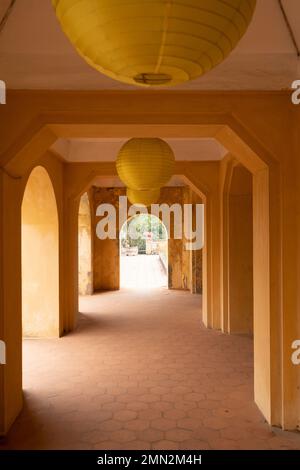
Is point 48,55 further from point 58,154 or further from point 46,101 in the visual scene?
point 58,154

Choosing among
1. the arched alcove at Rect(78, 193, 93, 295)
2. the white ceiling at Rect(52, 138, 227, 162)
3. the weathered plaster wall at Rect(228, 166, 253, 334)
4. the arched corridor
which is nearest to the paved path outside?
the arched corridor

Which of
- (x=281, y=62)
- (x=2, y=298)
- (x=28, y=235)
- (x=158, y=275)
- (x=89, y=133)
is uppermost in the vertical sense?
(x=281, y=62)

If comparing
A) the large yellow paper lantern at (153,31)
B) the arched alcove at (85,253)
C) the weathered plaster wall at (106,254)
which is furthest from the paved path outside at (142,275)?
the large yellow paper lantern at (153,31)

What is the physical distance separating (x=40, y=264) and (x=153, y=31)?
6.90 m

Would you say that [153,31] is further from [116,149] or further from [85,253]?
[85,253]

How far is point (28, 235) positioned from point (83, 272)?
5.62 meters

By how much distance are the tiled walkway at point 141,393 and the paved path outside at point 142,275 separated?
7.03 m

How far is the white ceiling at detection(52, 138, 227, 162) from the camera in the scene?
796cm

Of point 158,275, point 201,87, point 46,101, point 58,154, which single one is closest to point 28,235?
point 58,154

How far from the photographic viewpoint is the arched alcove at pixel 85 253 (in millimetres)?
13109

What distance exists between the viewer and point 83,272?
43.3 ft

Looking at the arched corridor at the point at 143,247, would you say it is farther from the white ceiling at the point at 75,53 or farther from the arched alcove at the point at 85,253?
the white ceiling at the point at 75,53

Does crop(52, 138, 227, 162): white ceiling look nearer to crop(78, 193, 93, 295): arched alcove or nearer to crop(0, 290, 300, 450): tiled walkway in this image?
crop(0, 290, 300, 450): tiled walkway

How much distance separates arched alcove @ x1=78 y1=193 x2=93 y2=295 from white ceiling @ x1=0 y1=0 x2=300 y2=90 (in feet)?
30.8
